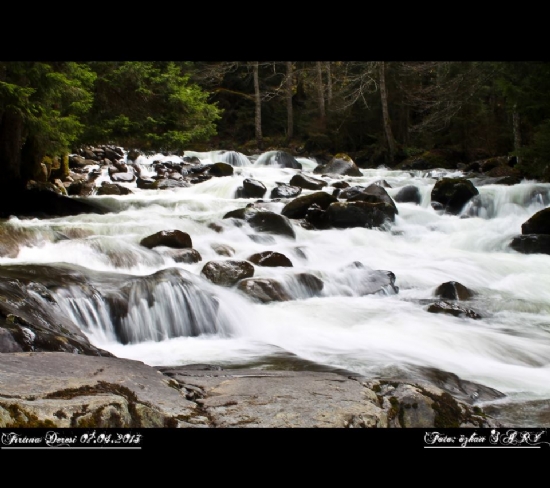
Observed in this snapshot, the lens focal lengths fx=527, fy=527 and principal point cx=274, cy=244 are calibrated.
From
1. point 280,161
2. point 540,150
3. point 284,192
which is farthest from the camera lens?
point 280,161

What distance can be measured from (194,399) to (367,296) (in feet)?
18.6

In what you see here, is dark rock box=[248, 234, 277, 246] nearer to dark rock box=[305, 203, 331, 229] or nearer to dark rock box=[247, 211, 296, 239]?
dark rock box=[247, 211, 296, 239]

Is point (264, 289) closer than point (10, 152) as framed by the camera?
Yes

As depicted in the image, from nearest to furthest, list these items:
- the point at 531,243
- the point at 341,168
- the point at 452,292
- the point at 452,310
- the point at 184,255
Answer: the point at 452,310
the point at 452,292
the point at 184,255
the point at 531,243
the point at 341,168

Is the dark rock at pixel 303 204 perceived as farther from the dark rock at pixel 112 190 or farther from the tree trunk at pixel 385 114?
the tree trunk at pixel 385 114

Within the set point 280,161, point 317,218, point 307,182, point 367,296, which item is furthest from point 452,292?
point 280,161

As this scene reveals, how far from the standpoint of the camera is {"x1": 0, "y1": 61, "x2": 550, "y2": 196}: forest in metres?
9.34

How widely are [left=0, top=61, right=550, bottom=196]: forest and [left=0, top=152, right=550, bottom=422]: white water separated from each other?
1.70 m

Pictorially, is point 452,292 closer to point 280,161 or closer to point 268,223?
point 268,223

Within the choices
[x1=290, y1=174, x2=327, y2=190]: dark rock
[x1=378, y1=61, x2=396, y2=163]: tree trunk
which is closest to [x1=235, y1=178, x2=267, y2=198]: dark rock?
[x1=290, y1=174, x2=327, y2=190]: dark rock

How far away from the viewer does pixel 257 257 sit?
29.8ft

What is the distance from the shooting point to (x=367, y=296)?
8.34 m

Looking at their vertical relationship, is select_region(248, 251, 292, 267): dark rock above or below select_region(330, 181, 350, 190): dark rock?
below

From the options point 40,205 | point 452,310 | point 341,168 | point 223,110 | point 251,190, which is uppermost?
point 223,110
